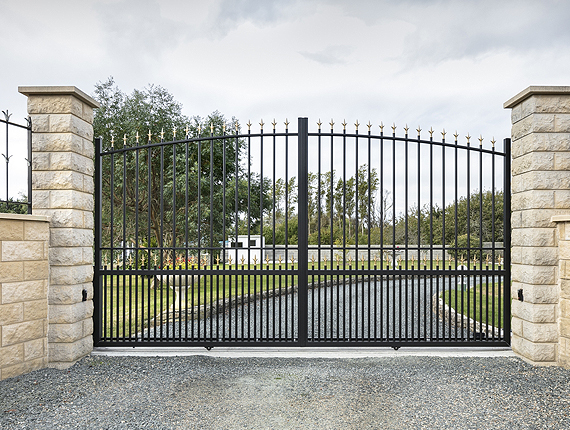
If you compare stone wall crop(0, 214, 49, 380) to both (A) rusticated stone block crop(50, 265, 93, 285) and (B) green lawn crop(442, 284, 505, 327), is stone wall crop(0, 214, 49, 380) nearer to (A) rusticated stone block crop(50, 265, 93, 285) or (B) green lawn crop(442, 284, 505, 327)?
(A) rusticated stone block crop(50, 265, 93, 285)

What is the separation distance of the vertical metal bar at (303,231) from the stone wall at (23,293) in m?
3.19

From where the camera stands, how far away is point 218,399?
12.1ft

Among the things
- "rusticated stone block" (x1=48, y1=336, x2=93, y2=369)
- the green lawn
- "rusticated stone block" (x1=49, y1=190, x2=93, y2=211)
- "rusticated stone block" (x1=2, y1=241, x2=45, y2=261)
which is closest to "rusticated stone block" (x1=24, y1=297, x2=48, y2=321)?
"rusticated stone block" (x1=48, y1=336, x2=93, y2=369)

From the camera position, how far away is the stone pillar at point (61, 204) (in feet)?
15.0

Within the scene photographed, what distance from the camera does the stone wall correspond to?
163 inches

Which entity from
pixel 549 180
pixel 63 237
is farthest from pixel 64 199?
pixel 549 180

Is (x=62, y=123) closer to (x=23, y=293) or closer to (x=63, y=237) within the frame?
(x=63, y=237)

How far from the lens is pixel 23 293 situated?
14.1 ft

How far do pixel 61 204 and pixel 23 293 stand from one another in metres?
1.13

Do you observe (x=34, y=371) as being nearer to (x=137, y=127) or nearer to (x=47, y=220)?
(x=47, y=220)

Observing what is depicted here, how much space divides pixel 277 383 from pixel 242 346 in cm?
111


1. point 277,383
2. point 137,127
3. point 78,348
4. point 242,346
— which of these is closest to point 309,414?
point 277,383

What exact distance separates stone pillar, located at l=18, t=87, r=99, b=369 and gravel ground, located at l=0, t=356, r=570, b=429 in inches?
16.4

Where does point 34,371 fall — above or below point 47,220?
below
